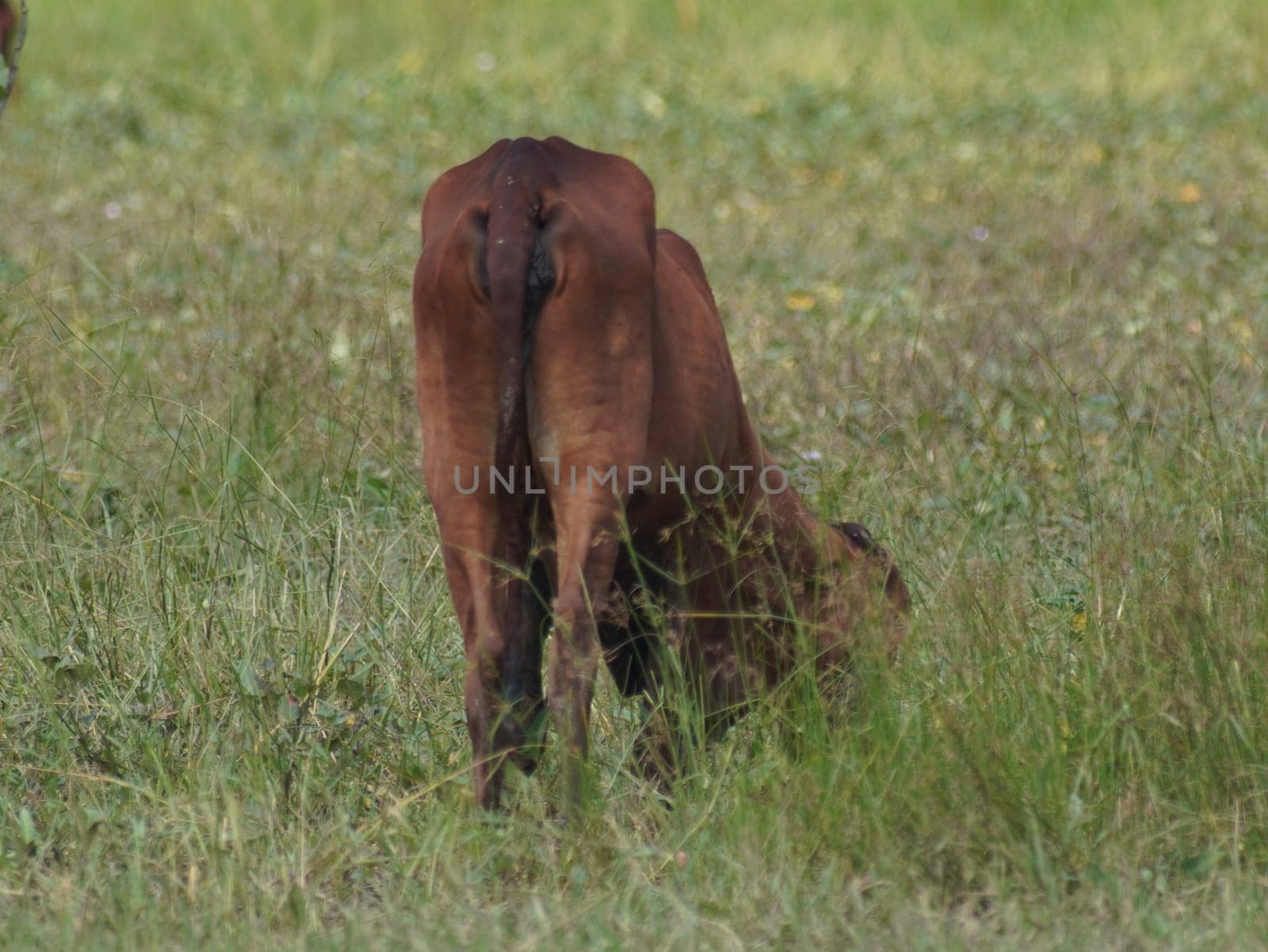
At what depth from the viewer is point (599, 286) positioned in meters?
3.23

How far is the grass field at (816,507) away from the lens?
330 cm

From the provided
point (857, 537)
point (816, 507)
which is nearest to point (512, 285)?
point (857, 537)

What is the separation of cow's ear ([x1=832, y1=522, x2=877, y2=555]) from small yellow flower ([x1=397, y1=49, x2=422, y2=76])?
855 cm

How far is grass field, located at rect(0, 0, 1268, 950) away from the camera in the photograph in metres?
3.30

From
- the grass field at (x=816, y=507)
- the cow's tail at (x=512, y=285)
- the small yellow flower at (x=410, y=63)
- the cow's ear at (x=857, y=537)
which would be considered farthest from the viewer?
the small yellow flower at (x=410, y=63)

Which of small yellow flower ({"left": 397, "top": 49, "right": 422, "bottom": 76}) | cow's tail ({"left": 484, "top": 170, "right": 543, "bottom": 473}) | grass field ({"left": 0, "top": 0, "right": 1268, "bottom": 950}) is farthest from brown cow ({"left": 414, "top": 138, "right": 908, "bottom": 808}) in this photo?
small yellow flower ({"left": 397, "top": 49, "right": 422, "bottom": 76})

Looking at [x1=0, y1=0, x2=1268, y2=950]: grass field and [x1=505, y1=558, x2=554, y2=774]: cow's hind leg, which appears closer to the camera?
[x1=0, y1=0, x2=1268, y2=950]: grass field

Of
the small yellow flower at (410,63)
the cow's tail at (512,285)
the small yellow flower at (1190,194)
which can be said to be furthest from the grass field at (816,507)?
the small yellow flower at (410,63)

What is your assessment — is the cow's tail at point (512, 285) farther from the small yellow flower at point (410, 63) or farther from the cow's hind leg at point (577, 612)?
the small yellow flower at point (410, 63)

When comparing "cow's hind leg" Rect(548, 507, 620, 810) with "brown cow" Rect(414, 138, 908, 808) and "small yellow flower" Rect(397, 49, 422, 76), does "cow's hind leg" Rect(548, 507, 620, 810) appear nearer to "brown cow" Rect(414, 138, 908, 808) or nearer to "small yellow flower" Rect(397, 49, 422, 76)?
"brown cow" Rect(414, 138, 908, 808)

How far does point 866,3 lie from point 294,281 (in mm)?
8161

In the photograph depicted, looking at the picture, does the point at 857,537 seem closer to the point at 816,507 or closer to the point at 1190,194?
the point at 816,507

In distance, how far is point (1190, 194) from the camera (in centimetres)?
892

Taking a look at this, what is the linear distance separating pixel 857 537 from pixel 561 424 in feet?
4.04
